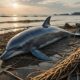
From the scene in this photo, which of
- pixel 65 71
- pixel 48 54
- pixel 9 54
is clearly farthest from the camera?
pixel 48 54

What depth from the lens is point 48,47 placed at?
35.1 feet

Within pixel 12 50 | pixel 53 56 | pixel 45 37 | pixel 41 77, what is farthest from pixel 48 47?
pixel 41 77

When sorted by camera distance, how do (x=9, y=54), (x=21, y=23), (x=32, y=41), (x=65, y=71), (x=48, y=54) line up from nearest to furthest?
(x=65, y=71) → (x=9, y=54) → (x=48, y=54) → (x=32, y=41) → (x=21, y=23)

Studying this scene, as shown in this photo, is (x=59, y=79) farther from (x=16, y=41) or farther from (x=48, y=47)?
(x=48, y=47)

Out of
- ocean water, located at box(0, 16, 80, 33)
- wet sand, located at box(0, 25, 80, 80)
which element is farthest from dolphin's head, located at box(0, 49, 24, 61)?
ocean water, located at box(0, 16, 80, 33)

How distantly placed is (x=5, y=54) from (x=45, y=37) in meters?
2.78

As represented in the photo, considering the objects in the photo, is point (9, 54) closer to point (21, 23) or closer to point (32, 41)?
point (32, 41)

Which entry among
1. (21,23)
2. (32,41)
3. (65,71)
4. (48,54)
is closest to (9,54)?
(32,41)

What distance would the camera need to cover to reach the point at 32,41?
986 centimetres

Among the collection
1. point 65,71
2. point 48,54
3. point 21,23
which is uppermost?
point 65,71

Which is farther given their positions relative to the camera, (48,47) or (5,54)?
(48,47)

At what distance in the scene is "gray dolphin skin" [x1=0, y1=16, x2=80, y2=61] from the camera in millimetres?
8820

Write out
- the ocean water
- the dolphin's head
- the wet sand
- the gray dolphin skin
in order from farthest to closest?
the ocean water, the gray dolphin skin, the dolphin's head, the wet sand

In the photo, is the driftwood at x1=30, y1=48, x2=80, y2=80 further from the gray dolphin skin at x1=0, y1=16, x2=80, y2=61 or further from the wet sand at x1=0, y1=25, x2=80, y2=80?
the gray dolphin skin at x1=0, y1=16, x2=80, y2=61
